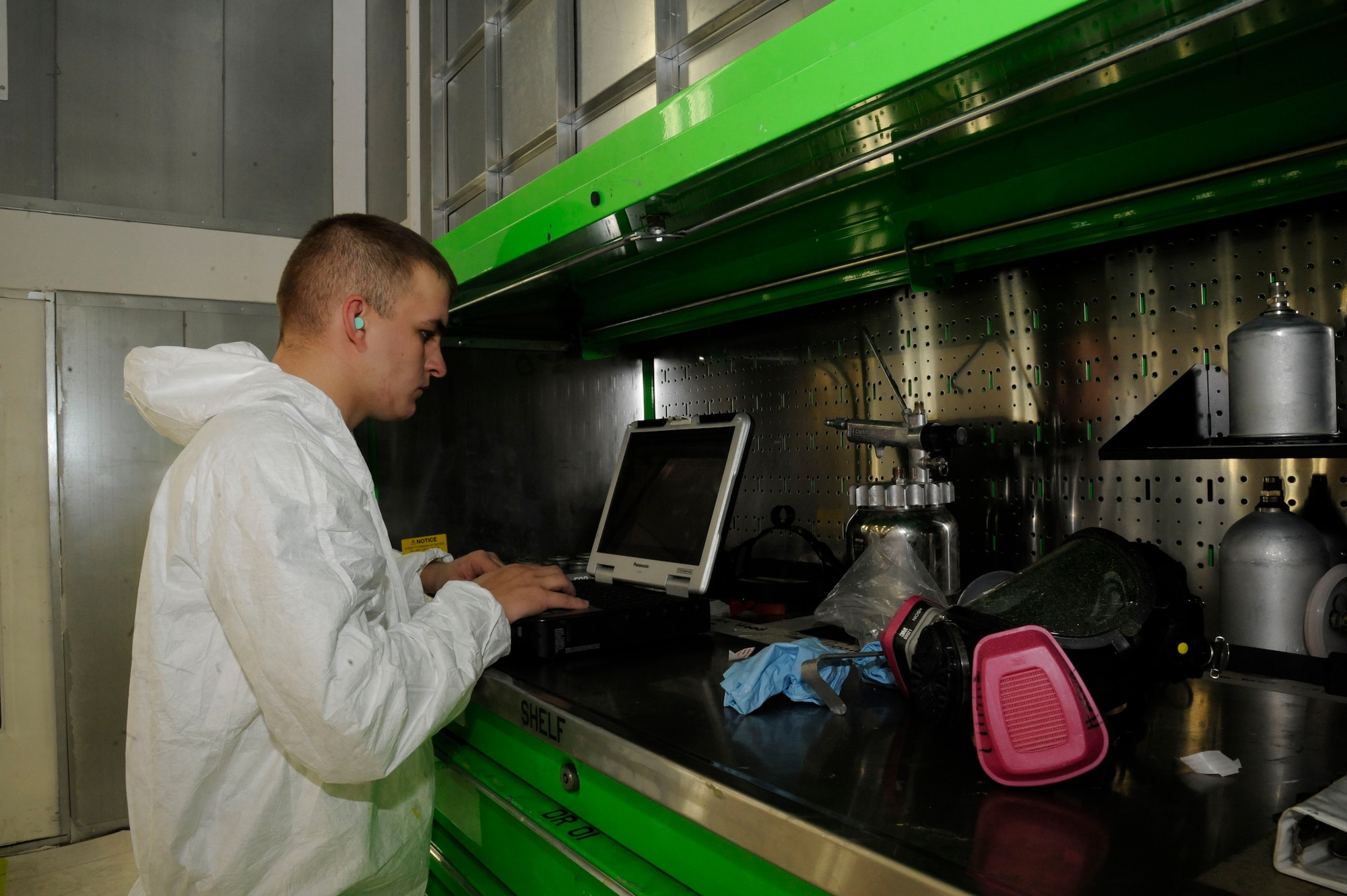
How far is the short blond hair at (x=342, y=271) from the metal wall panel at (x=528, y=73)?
918mm

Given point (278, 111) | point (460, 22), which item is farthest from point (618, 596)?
point (278, 111)

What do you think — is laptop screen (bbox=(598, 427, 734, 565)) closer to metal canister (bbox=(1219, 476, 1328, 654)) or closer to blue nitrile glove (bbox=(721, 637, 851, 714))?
blue nitrile glove (bbox=(721, 637, 851, 714))

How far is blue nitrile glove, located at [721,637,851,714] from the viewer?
103cm

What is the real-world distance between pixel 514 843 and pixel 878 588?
0.65m

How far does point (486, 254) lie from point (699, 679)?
893 millimetres

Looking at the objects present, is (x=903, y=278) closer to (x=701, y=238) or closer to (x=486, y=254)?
(x=701, y=238)

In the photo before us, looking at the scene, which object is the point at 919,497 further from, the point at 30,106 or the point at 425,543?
the point at 30,106

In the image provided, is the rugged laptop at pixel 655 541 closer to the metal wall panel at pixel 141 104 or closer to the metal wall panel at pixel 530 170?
the metal wall panel at pixel 530 170

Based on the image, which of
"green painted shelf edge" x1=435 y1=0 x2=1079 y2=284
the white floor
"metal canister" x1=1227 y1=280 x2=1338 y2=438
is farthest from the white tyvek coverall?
the white floor

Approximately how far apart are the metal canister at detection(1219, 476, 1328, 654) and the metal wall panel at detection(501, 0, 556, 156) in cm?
162

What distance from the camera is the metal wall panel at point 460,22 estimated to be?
95.6 inches

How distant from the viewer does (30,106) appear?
279 centimetres

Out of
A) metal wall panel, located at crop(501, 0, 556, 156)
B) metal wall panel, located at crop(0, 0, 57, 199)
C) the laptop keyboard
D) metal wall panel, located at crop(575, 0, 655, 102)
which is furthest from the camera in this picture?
metal wall panel, located at crop(0, 0, 57, 199)

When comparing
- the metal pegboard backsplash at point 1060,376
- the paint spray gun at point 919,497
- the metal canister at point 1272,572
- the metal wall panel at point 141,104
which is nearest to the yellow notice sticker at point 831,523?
the metal pegboard backsplash at point 1060,376
